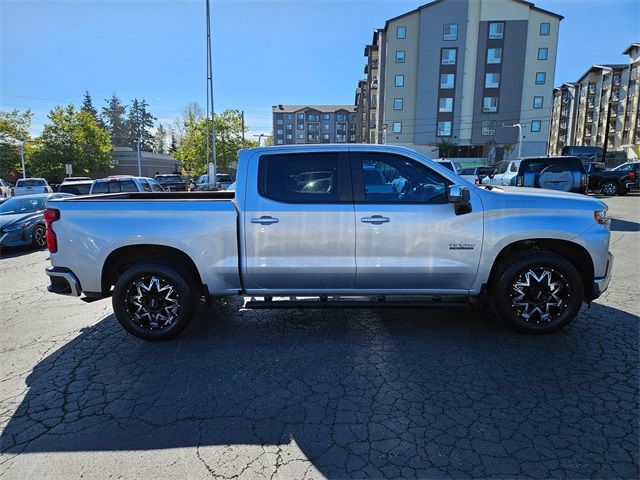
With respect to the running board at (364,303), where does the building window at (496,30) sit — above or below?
above

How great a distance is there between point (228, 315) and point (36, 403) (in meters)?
2.22

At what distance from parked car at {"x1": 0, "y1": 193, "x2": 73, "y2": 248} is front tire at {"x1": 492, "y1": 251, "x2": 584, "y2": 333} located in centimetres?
1064

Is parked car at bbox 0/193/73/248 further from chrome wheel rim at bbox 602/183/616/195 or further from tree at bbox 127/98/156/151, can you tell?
tree at bbox 127/98/156/151

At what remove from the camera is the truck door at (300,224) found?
4070 millimetres

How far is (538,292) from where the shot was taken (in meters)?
4.20

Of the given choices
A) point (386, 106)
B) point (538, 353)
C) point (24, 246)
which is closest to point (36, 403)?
point (538, 353)

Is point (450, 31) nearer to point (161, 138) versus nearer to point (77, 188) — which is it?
point (77, 188)

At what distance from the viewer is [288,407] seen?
10.2 feet

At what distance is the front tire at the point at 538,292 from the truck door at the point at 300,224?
62.8 inches

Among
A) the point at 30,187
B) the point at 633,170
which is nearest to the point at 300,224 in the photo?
the point at 633,170

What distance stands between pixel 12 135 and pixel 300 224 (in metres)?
57.6

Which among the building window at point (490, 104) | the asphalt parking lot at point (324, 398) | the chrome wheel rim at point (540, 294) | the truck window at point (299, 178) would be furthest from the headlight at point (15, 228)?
the building window at point (490, 104)

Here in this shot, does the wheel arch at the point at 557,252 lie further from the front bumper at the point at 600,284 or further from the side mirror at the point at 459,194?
the side mirror at the point at 459,194

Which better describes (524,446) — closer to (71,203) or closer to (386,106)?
(71,203)
